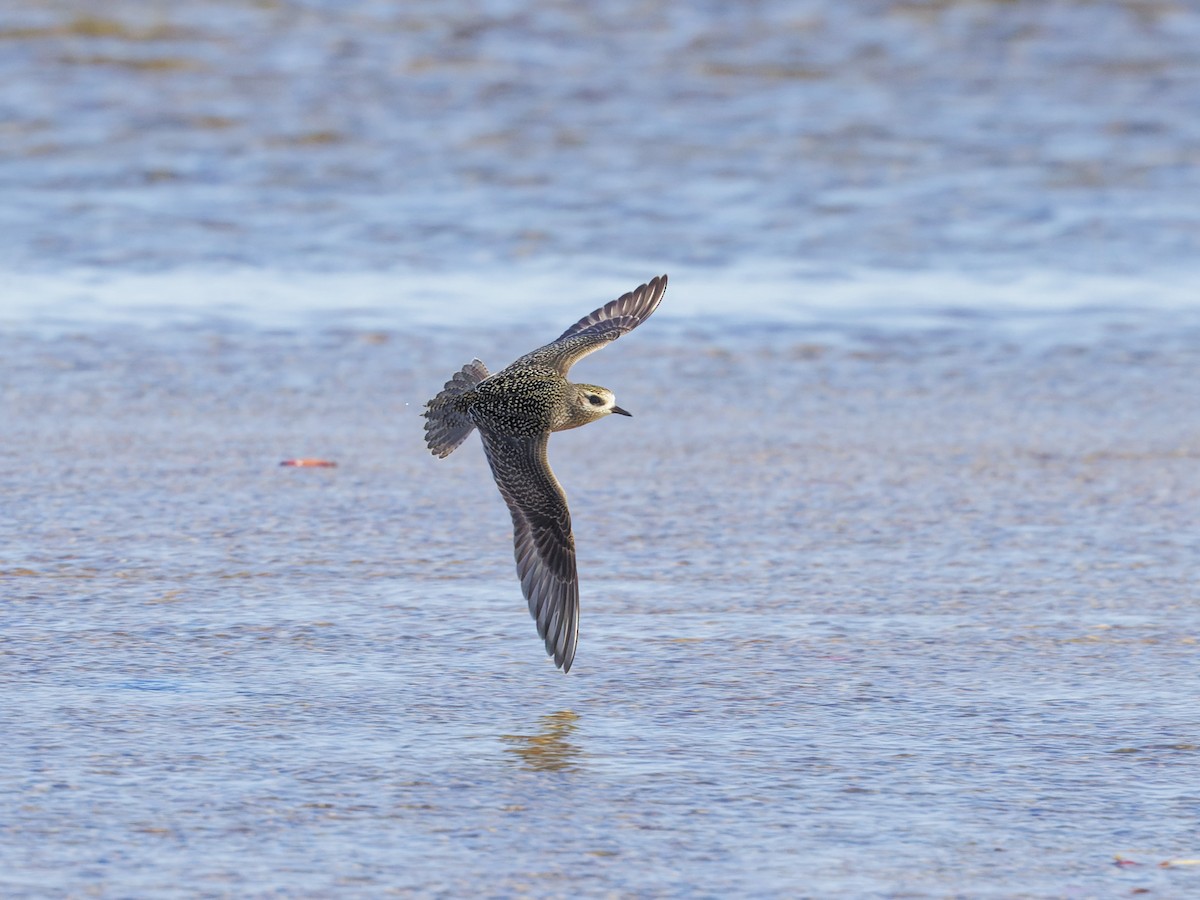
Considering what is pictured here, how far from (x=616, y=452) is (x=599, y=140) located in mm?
5407

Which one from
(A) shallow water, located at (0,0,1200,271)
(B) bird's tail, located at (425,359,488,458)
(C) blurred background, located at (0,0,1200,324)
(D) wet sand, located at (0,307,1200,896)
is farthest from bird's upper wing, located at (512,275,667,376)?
(A) shallow water, located at (0,0,1200,271)

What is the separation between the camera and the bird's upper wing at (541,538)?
4.50 metres

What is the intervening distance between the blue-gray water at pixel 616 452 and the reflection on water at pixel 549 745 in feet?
0.04

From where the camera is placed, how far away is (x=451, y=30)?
46.9 ft

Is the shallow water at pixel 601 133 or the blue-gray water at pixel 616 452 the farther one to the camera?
the shallow water at pixel 601 133

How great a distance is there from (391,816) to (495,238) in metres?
7.00

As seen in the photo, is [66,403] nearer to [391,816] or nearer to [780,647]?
[780,647]

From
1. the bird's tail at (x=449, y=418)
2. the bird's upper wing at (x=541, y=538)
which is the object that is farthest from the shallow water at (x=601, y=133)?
the bird's upper wing at (x=541, y=538)

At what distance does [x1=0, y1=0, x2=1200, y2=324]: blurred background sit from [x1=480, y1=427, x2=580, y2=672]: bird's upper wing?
13.8 ft

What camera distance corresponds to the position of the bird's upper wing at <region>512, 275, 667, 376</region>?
18.9ft

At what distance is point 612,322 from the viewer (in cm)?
615

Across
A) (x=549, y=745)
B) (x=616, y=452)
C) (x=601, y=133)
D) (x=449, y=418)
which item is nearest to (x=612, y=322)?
(x=449, y=418)

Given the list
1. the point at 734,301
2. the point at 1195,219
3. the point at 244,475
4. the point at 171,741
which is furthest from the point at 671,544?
the point at 1195,219

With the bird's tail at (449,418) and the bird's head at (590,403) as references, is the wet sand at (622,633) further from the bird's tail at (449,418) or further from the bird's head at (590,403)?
the bird's head at (590,403)
